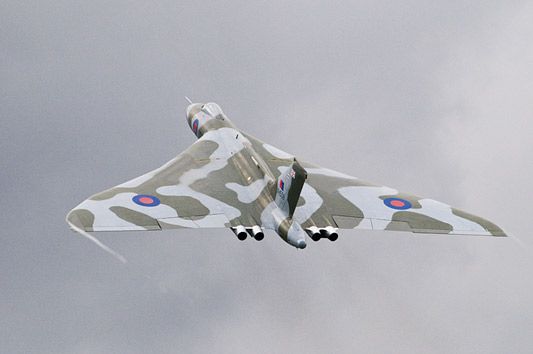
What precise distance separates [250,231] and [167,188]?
4689mm

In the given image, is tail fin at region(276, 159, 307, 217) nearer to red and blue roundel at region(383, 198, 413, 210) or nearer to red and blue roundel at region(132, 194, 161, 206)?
red and blue roundel at region(132, 194, 161, 206)

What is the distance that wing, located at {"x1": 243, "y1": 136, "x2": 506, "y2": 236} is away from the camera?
48.7 meters

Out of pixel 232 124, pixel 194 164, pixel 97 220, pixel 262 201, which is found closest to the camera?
pixel 97 220

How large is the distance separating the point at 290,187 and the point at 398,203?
259 inches

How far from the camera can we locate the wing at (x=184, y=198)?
46000 mm

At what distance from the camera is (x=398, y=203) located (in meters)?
50.5

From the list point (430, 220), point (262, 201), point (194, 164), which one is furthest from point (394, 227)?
point (194, 164)

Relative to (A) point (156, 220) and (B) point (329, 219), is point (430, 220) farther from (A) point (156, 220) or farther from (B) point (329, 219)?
(A) point (156, 220)

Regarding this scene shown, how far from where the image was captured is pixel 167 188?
49.4 meters

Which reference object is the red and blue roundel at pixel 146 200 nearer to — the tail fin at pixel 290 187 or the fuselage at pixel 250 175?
the fuselage at pixel 250 175

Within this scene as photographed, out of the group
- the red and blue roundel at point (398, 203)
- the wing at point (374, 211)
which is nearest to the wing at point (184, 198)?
the wing at point (374, 211)

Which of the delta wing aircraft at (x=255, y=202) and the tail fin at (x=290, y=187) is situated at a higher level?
the tail fin at (x=290, y=187)

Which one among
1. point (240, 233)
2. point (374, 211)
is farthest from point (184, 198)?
point (374, 211)

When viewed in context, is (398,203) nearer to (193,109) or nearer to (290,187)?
(290,187)
